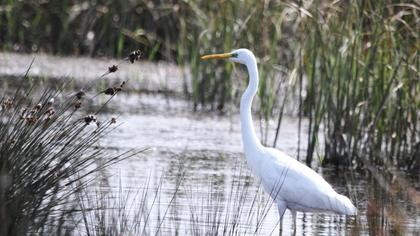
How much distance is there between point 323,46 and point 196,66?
3280 millimetres

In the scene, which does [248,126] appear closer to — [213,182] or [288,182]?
[288,182]

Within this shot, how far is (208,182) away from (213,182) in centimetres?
9

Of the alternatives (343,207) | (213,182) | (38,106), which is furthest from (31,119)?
(213,182)

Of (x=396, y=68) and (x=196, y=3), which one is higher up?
(x=196, y=3)

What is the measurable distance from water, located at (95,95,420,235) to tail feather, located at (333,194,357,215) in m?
0.18

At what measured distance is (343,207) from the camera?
6.74 meters

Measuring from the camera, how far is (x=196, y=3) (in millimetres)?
13258

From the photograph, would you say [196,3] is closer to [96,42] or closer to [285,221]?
[96,42]

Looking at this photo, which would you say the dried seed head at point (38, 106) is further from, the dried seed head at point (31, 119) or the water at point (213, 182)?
the water at point (213, 182)

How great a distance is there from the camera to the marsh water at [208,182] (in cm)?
586

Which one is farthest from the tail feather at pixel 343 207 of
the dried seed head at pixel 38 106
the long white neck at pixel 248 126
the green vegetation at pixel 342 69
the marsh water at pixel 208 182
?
the dried seed head at pixel 38 106

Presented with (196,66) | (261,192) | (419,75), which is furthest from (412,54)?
(196,66)

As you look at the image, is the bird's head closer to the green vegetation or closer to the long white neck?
the long white neck

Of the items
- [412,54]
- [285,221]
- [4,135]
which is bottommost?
[285,221]
